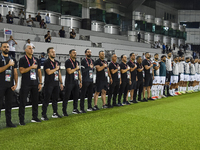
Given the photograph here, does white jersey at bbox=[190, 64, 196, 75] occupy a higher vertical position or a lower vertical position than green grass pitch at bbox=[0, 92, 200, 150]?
higher

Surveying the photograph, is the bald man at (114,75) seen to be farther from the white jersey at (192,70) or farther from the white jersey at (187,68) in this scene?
the white jersey at (192,70)

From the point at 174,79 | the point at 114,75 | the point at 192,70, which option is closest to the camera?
the point at 114,75

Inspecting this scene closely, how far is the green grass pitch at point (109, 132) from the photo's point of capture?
4719 millimetres

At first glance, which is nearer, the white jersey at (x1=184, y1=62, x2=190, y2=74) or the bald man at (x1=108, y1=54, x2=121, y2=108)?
the bald man at (x1=108, y1=54, x2=121, y2=108)

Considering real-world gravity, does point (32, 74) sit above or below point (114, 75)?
above

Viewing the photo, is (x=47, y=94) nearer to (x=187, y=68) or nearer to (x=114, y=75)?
(x=114, y=75)

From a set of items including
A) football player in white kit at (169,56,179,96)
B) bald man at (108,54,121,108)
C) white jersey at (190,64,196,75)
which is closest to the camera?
bald man at (108,54,121,108)

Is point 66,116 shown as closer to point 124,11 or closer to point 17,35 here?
point 17,35

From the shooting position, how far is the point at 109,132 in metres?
5.64

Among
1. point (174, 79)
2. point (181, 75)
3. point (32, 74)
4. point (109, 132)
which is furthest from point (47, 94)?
point (181, 75)

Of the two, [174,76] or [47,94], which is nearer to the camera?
[47,94]

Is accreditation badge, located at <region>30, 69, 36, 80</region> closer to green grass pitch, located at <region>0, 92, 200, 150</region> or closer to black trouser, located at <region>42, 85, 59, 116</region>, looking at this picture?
black trouser, located at <region>42, 85, 59, 116</region>

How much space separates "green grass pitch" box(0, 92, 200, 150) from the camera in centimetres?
472

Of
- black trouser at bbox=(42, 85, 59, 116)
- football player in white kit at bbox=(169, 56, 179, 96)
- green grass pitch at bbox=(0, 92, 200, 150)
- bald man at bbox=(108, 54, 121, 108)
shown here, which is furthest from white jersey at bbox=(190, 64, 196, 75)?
black trouser at bbox=(42, 85, 59, 116)
